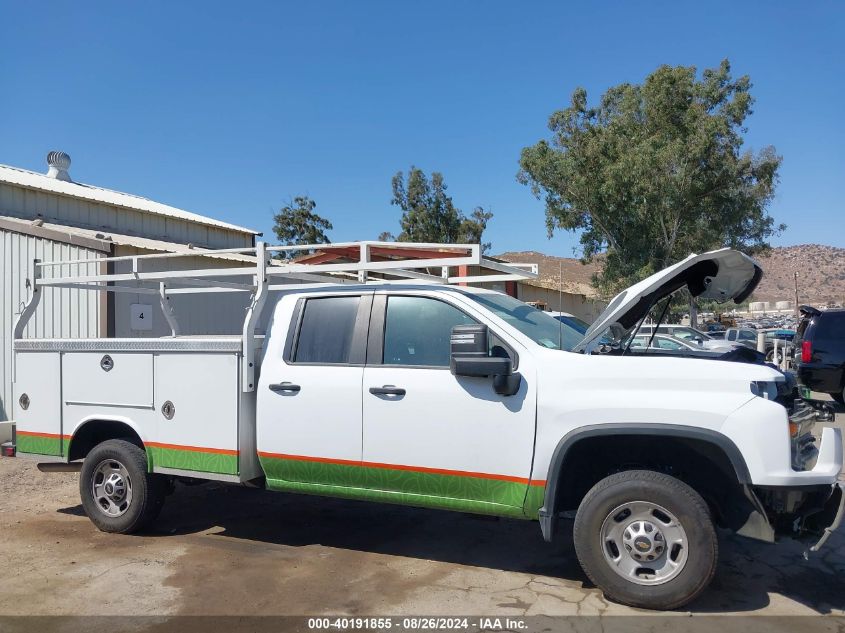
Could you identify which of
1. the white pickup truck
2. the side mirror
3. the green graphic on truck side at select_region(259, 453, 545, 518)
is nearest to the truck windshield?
the white pickup truck

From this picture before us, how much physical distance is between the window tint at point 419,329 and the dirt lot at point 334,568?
1527mm

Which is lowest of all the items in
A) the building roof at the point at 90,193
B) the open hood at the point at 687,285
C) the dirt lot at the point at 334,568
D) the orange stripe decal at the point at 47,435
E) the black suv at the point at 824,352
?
the dirt lot at the point at 334,568

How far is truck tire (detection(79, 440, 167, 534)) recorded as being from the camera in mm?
5648

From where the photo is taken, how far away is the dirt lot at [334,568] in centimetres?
435

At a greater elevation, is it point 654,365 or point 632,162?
point 632,162

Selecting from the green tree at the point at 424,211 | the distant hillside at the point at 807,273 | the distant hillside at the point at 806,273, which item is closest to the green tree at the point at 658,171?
the green tree at the point at 424,211

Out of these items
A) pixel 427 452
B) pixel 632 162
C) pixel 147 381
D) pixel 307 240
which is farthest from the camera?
pixel 307 240

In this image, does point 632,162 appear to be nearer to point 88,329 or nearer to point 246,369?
point 88,329

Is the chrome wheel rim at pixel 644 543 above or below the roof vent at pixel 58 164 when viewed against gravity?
below

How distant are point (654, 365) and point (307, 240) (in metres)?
33.7

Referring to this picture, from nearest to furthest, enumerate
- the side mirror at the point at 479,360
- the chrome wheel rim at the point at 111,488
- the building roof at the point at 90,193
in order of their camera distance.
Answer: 1. the side mirror at the point at 479,360
2. the chrome wheel rim at the point at 111,488
3. the building roof at the point at 90,193

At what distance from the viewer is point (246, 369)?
17.0ft

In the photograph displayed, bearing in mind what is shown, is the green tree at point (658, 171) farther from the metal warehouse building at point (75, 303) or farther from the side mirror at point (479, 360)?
the side mirror at point (479, 360)

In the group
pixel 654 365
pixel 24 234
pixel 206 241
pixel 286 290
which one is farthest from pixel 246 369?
pixel 206 241
